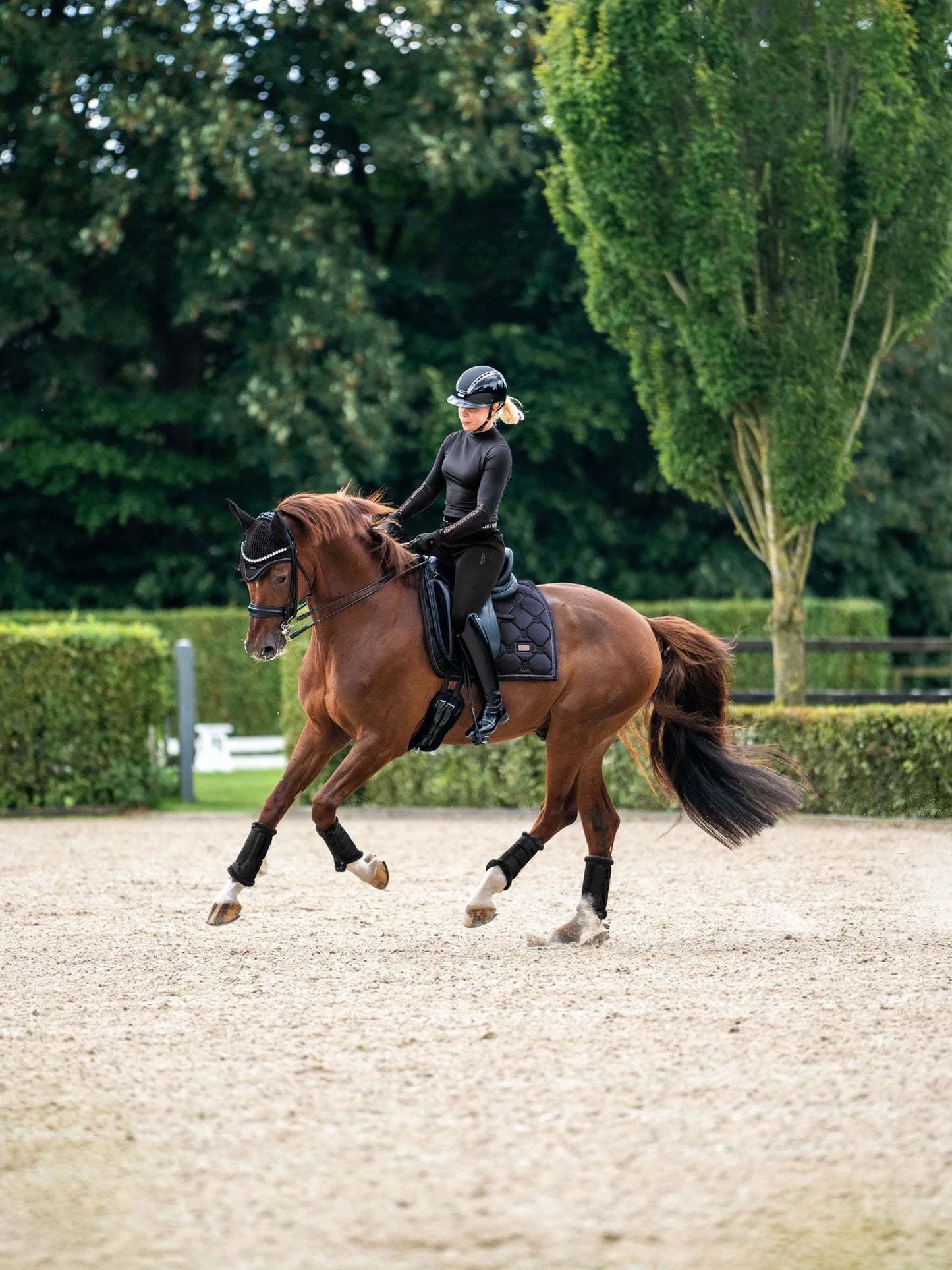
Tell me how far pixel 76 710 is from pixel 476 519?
7780 millimetres

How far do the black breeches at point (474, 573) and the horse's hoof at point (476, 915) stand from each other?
1400 mm

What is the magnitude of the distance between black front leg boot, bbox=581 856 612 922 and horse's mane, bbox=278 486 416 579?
175 centimetres

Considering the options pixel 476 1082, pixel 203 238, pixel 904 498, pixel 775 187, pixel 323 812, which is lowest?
pixel 476 1082

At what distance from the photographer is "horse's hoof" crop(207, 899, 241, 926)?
796cm

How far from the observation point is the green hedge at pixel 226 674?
23.0 meters

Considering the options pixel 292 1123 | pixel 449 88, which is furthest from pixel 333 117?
pixel 292 1123

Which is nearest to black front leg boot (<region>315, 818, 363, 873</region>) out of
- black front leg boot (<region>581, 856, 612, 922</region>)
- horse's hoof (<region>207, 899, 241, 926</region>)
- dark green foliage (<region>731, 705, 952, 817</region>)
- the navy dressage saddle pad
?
horse's hoof (<region>207, 899, 241, 926</region>)

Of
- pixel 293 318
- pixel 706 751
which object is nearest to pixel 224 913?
pixel 706 751

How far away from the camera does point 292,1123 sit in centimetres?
470

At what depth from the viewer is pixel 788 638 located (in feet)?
49.7

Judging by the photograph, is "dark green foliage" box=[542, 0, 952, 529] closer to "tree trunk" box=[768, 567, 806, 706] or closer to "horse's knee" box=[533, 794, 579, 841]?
"tree trunk" box=[768, 567, 806, 706]

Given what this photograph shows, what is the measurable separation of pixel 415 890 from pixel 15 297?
1636 cm

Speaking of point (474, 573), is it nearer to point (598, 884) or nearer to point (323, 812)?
point (323, 812)

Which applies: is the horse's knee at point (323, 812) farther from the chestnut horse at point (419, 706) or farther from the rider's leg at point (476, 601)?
the rider's leg at point (476, 601)
